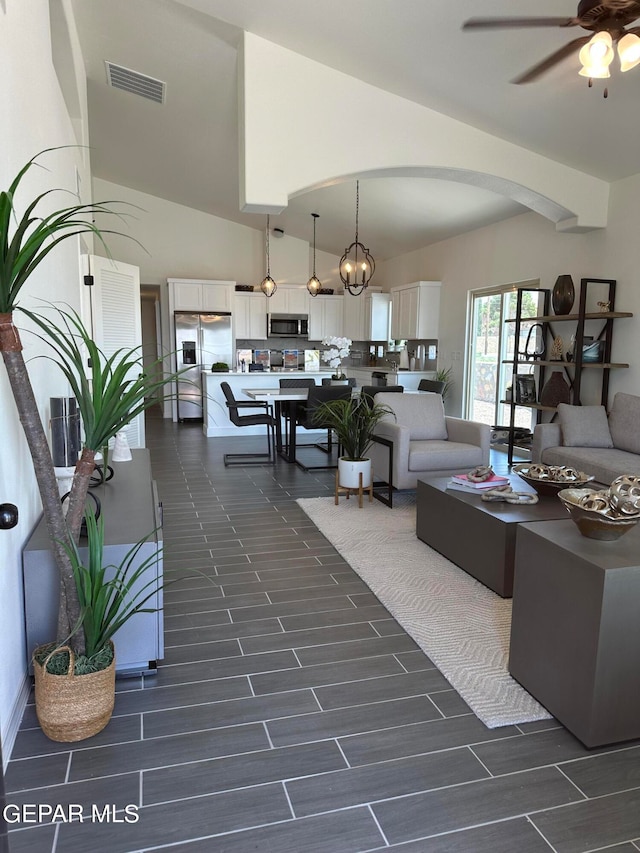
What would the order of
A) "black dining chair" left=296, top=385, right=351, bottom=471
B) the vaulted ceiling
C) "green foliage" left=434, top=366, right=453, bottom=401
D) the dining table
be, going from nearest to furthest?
the vaulted ceiling, "black dining chair" left=296, top=385, right=351, bottom=471, the dining table, "green foliage" left=434, top=366, right=453, bottom=401

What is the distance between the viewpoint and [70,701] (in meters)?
1.80

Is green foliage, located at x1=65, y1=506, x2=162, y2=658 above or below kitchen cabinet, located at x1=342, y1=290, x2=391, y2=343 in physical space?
below

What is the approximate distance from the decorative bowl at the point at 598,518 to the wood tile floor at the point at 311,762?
68cm

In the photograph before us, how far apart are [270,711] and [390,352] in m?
8.68

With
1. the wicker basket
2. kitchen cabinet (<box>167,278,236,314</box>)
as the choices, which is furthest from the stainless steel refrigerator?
the wicker basket

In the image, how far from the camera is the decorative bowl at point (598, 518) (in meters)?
1.86

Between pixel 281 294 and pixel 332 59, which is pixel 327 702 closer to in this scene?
pixel 332 59

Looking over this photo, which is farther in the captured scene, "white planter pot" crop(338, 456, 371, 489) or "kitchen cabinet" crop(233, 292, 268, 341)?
"kitchen cabinet" crop(233, 292, 268, 341)

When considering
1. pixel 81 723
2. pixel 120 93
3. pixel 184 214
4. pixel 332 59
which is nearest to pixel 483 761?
pixel 81 723

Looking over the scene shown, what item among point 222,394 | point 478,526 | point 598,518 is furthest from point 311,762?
point 222,394

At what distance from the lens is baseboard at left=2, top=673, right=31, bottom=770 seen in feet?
5.80

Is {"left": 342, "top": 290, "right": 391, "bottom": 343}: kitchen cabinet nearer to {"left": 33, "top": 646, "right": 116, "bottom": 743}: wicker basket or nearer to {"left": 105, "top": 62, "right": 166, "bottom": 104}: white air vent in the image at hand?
{"left": 105, "top": 62, "right": 166, "bottom": 104}: white air vent

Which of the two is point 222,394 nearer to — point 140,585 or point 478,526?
point 478,526

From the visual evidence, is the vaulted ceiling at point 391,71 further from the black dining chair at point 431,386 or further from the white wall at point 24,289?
the black dining chair at point 431,386
